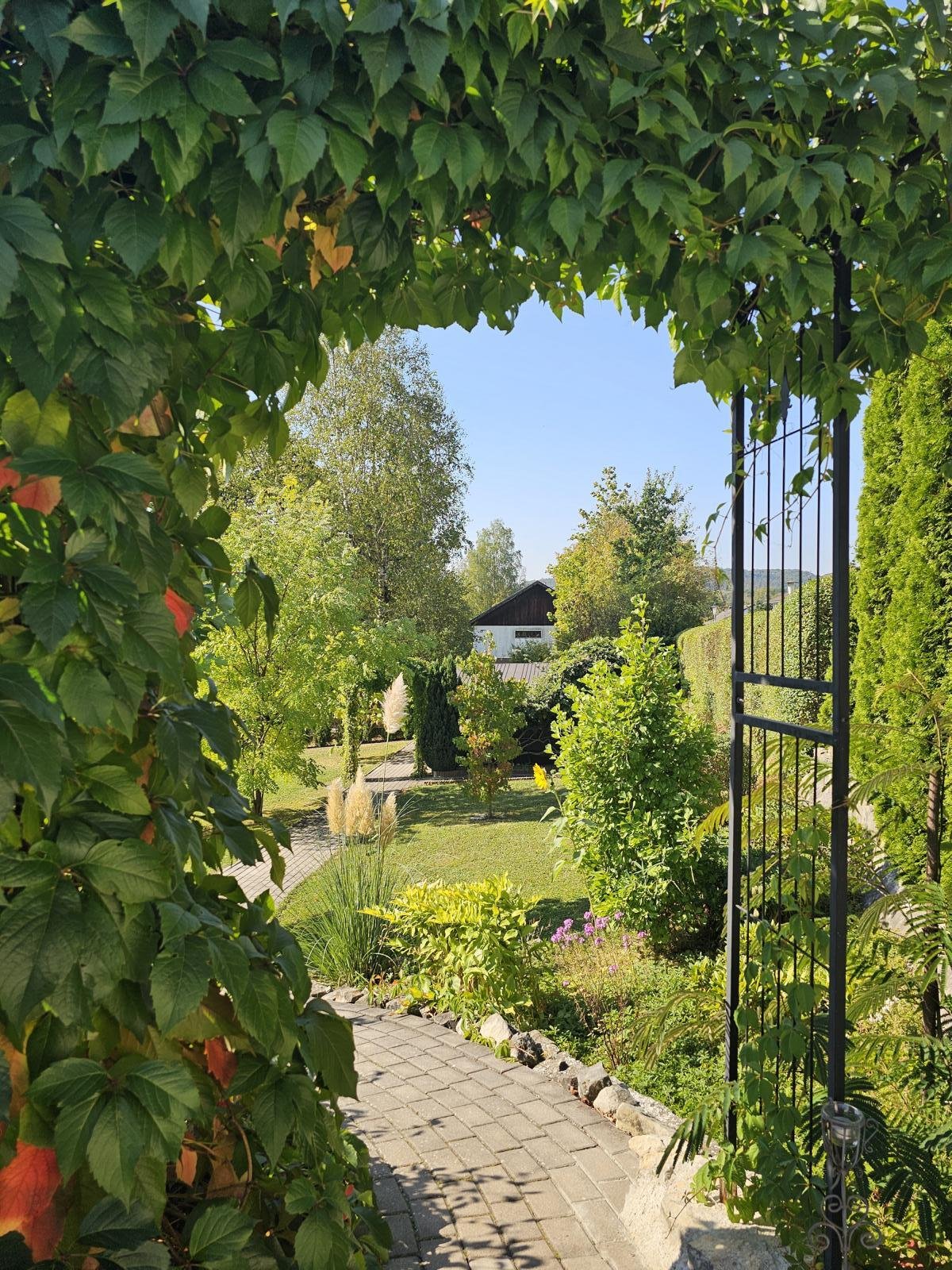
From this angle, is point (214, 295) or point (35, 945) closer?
point (35, 945)

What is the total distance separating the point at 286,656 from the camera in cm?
967

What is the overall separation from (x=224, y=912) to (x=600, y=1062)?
3.14 metres

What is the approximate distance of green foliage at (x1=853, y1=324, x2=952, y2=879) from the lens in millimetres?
3701

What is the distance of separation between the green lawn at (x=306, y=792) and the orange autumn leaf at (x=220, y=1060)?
878cm

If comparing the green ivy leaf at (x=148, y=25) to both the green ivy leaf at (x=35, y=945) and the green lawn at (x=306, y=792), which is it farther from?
the green lawn at (x=306, y=792)

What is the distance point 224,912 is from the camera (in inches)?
56.7

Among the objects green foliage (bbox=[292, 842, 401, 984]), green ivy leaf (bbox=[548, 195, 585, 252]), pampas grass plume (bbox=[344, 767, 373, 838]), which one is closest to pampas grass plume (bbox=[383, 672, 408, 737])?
green foliage (bbox=[292, 842, 401, 984])

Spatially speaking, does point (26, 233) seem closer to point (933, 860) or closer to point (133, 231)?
point (133, 231)

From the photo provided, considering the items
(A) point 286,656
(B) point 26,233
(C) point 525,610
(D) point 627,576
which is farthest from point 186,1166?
(C) point 525,610

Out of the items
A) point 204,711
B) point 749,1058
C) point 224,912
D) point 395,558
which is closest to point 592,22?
point 204,711

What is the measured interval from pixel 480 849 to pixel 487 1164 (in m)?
Result: 6.29

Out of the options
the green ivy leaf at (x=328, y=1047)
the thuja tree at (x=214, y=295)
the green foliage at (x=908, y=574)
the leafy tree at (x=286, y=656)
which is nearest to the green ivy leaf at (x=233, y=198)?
the thuja tree at (x=214, y=295)

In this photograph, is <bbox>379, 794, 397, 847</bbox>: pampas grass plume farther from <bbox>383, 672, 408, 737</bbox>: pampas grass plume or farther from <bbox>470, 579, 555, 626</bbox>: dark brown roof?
<bbox>470, 579, 555, 626</bbox>: dark brown roof

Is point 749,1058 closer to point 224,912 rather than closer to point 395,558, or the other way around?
point 224,912
